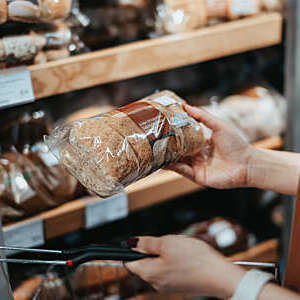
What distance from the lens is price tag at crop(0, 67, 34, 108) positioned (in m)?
1.01

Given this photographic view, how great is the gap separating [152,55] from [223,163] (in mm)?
378

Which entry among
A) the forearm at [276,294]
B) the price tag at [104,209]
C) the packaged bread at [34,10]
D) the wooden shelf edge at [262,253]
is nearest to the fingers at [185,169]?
the price tag at [104,209]

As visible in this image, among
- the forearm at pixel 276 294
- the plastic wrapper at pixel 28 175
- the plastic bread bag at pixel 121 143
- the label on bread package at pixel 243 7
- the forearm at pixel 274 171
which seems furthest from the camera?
the label on bread package at pixel 243 7

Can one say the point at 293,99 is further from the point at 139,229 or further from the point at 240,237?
the point at 139,229

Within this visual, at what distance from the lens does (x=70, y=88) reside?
112 centimetres

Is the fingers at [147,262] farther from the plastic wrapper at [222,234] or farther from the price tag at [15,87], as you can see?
the plastic wrapper at [222,234]

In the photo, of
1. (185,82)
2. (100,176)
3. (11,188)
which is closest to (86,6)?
(185,82)

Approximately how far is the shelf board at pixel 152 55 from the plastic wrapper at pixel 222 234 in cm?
60

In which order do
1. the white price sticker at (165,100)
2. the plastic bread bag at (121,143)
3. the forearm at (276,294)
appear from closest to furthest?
the forearm at (276,294) → the plastic bread bag at (121,143) → the white price sticker at (165,100)

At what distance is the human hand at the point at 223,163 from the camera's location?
1024 mm

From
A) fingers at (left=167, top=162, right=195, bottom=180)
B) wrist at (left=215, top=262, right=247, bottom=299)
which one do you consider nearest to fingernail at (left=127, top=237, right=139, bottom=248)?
wrist at (left=215, top=262, right=247, bottom=299)

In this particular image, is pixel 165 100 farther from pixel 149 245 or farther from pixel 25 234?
pixel 25 234

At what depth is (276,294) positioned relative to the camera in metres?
0.70

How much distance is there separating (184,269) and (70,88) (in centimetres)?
59
